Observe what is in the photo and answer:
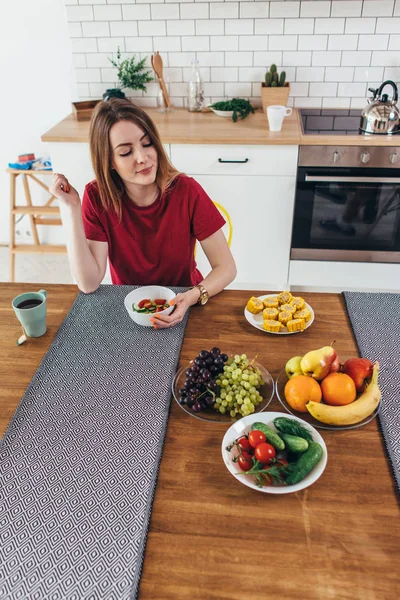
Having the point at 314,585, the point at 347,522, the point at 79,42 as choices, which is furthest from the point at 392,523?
the point at 79,42

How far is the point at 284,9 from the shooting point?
2783mm

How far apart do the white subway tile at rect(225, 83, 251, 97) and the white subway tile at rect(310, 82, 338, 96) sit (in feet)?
1.24

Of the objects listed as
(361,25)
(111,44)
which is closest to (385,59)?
(361,25)

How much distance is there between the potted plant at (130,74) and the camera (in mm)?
2973

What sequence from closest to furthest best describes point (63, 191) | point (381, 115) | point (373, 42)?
point (63, 191) → point (381, 115) → point (373, 42)

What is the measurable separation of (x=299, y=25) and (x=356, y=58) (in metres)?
0.38

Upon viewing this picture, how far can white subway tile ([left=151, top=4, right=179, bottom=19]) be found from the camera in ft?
9.29

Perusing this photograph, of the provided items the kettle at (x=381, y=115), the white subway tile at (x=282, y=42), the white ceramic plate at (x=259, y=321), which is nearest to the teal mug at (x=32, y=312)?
the white ceramic plate at (x=259, y=321)

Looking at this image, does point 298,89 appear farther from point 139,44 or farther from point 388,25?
point 139,44

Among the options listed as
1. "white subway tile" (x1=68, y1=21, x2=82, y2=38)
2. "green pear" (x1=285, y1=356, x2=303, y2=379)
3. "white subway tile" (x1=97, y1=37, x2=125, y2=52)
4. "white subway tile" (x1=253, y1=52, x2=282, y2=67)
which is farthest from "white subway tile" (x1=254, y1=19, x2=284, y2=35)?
"green pear" (x1=285, y1=356, x2=303, y2=379)

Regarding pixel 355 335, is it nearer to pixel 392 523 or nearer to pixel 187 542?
pixel 392 523

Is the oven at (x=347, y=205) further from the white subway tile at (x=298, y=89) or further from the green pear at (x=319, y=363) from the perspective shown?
the green pear at (x=319, y=363)

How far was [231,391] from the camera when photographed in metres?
1.11

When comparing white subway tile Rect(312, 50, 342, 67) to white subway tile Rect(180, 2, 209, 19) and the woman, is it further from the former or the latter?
the woman
